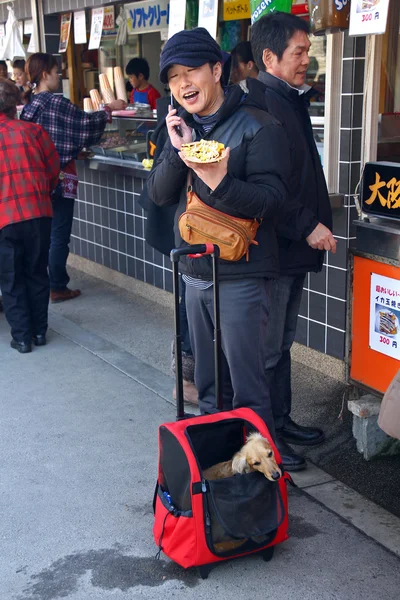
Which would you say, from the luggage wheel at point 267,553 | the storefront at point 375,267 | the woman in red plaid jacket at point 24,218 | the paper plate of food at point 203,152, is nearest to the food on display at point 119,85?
the woman in red plaid jacket at point 24,218

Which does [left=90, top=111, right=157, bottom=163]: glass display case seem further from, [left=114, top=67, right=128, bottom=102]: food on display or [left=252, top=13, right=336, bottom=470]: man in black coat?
[left=252, top=13, right=336, bottom=470]: man in black coat

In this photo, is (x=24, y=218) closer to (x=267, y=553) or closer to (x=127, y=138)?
(x=127, y=138)

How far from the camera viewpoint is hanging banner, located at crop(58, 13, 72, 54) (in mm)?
8115

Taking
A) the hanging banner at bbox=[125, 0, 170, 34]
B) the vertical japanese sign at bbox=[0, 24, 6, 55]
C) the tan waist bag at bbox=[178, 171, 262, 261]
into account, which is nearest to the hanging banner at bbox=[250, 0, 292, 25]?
the tan waist bag at bbox=[178, 171, 262, 261]

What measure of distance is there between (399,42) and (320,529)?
334 cm

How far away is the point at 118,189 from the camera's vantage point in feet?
24.1

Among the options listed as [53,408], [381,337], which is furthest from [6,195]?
[381,337]

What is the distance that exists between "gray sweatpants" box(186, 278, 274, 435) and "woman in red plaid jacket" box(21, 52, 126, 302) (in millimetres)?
3653

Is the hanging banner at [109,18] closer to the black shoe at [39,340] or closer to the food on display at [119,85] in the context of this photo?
the food on display at [119,85]

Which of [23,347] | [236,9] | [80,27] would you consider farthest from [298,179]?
[80,27]

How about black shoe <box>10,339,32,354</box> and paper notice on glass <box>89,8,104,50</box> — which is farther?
paper notice on glass <box>89,8,104,50</box>

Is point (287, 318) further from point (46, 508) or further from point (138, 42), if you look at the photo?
point (138, 42)

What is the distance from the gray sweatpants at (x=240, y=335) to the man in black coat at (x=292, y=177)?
0.67 feet

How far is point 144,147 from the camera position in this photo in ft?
23.0
